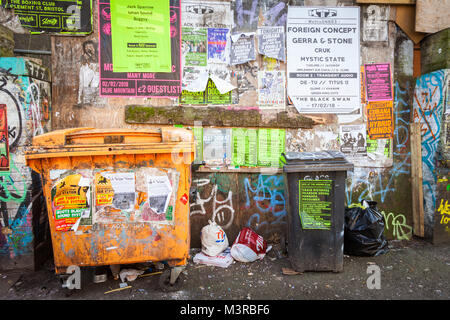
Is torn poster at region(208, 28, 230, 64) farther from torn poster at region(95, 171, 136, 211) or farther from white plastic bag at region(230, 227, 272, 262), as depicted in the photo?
white plastic bag at region(230, 227, 272, 262)

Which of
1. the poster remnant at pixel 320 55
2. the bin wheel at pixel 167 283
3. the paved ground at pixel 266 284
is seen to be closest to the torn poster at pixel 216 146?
the poster remnant at pixel 320 55

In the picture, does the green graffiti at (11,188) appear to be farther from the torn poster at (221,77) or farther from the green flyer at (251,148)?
the green flyer at (251,148)

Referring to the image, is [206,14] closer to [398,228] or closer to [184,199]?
[184,199]

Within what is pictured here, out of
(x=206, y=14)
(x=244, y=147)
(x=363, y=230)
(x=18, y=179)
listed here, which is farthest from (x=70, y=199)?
(x=363, y=230)

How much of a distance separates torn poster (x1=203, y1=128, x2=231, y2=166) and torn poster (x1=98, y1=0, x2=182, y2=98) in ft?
2.29

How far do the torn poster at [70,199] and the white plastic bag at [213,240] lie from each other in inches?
58.0

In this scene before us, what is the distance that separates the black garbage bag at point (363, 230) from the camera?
10.6ft

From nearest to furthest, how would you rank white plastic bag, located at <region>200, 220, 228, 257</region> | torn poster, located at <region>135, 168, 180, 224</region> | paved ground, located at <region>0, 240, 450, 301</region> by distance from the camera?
torn poster, located at <region>135, 168, 180, 224</region> < paved ground, located at <region>0, 240, 450, 301</region> < white plastic bag, located at <region>200, 220, 228, 257</region>

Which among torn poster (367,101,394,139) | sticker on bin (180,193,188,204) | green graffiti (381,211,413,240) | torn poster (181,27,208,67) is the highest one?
torn poster (181,27,208,67)

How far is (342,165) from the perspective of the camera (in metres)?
2.84

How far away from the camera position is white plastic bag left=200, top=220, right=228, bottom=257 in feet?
11.0

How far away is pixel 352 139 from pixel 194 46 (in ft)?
8.25

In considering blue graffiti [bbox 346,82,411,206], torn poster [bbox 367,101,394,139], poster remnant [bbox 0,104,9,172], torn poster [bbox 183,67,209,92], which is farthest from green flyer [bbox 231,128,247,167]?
poster remnant [bbox 0,104,9,172]
